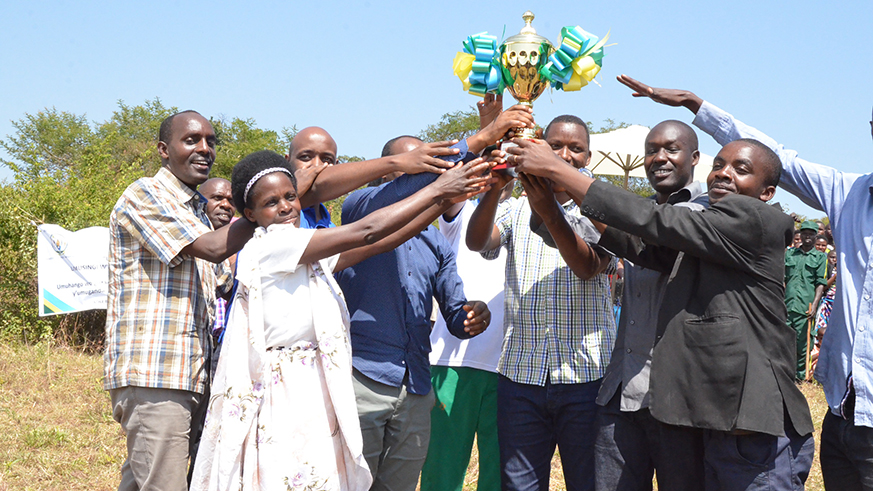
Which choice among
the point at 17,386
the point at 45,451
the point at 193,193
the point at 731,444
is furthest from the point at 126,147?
the point at 731,444

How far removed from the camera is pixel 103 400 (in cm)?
780

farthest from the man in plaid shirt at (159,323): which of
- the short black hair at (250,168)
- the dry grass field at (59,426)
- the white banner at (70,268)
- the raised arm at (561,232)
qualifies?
the white banner at (70,268)

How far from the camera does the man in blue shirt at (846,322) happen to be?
309cm

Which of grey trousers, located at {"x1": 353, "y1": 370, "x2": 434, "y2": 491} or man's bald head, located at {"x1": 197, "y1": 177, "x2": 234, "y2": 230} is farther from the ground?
man's bald head, located at {"x1": 197, "y1": 177, "x2": 234, "y2": 230}

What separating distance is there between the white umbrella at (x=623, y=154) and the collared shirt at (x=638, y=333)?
820 cm

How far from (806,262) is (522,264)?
339 inches

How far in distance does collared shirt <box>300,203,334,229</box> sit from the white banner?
6.63 metres

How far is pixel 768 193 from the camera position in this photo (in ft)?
10.6

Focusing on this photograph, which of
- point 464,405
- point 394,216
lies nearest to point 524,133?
point 394,216

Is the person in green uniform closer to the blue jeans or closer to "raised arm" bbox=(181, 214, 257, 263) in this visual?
the blue jeans

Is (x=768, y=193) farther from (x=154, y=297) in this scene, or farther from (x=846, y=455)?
(x=154, y=297)

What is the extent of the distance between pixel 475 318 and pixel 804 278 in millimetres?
8928

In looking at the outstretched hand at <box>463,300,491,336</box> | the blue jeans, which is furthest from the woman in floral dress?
the blue jeans

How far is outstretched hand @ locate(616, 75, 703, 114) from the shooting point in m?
3.80
